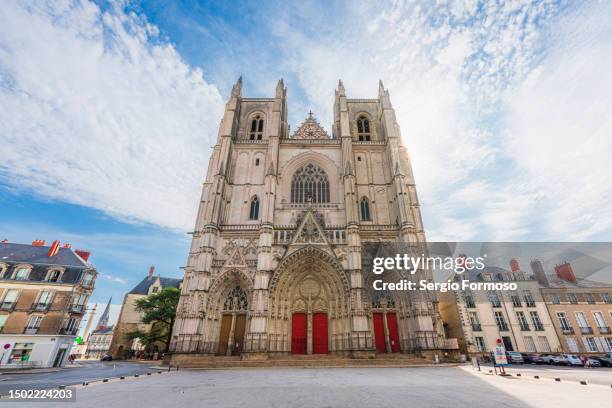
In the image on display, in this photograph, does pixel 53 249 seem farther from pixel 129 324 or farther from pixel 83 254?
pixel 129 324

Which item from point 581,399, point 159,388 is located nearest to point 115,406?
point 159,388

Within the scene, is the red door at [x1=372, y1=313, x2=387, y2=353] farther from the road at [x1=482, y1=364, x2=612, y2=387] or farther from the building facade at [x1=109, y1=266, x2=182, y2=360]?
the building facade at [x1=109, y1=266, x2=182, y2=360]

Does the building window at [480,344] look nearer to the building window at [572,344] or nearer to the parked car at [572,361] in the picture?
the parked car at [572,361]

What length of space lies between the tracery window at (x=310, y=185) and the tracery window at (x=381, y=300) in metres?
8.41

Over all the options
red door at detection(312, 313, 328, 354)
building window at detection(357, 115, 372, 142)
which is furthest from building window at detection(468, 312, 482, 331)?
building window at detection(357, 115, 372, 142)

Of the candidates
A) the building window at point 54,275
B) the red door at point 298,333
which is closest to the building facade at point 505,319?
the red door at point 298,333

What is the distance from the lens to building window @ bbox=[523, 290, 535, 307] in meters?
25.2

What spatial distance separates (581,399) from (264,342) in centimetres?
1383

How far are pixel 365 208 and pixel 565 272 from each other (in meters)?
22.3

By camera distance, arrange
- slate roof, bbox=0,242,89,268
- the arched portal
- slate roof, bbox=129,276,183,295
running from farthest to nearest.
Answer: slate roof, bbox=129,276,183,295
slate roof, bbox=0,242,89,268
the arched portal

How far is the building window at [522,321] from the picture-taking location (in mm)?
24494

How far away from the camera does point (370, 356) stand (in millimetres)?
15398

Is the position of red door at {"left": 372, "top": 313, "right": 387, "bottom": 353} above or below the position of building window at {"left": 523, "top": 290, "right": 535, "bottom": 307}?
below

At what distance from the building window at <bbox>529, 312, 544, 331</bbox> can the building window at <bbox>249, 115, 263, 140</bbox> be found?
30774 millimetres
